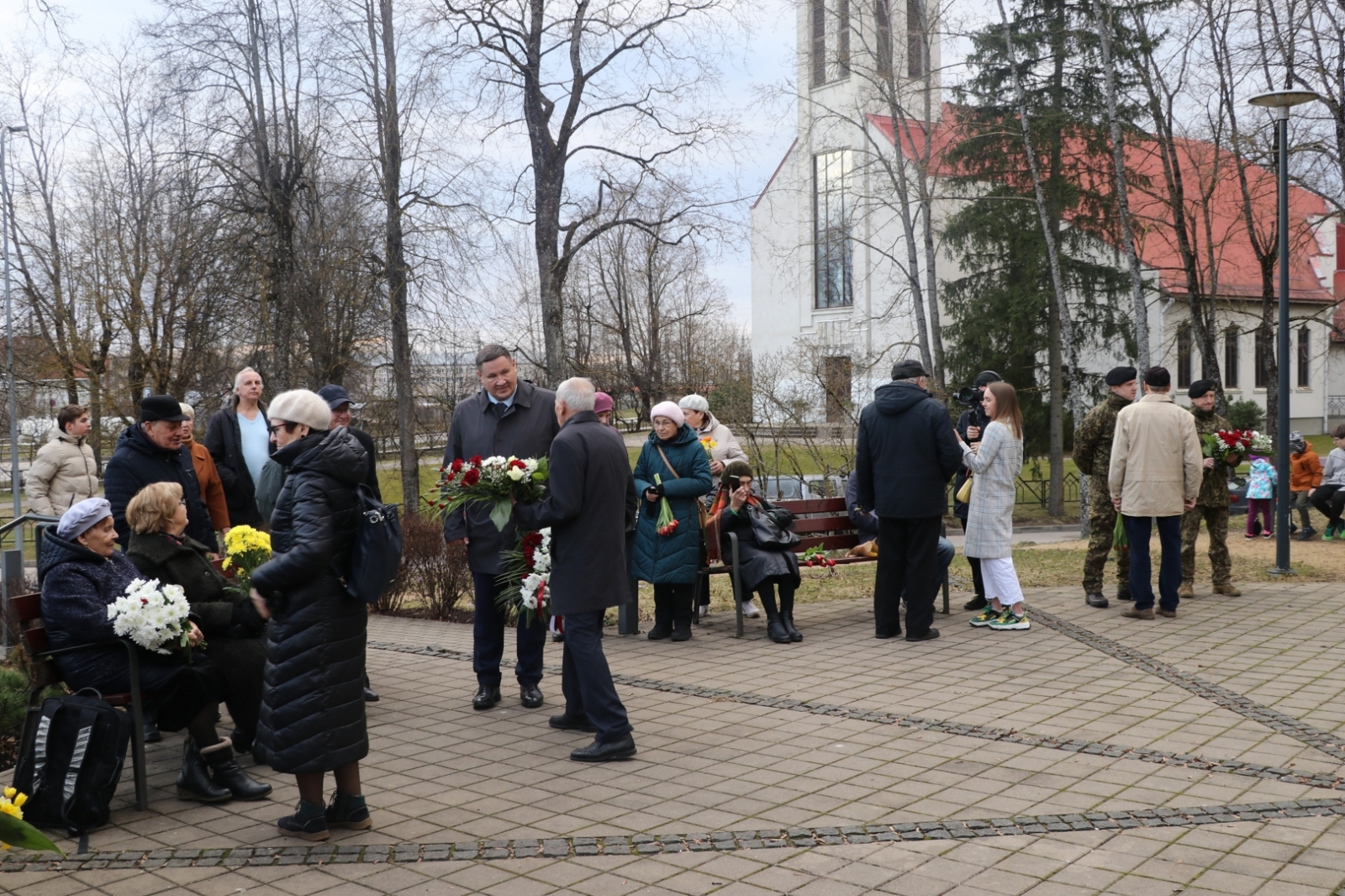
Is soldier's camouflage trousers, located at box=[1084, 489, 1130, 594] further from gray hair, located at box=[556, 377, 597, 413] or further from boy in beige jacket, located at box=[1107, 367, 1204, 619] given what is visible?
gray hair, located at box=[556, 377, 597, 413]

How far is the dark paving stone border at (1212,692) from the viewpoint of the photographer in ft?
19.5

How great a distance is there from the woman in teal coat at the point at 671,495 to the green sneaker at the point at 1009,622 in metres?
2.40

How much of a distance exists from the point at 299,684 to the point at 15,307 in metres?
30.4

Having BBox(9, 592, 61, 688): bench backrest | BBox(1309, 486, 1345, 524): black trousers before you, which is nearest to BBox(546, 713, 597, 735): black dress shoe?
BBox(9, 592, 61, 688): bench backrest

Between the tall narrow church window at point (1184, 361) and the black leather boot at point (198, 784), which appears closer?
the black leather boot at point (198, 784)

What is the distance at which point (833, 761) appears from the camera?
578cm

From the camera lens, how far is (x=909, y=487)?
8742 mm

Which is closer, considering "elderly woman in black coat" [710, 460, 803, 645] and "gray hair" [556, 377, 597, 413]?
"gray hair" [556, 377, 597, 413]

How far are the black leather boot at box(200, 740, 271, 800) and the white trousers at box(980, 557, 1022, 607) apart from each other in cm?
574

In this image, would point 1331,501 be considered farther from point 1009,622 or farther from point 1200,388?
point 1009,622

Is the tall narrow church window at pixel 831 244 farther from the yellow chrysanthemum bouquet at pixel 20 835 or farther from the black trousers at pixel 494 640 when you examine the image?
the yellow chrysanthemum bouquet at pixel 20 835

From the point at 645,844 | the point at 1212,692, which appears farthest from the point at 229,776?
the point at 1212,692

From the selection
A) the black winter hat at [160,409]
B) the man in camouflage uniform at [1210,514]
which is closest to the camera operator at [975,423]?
the man in camouflage uniform at [1210,514]

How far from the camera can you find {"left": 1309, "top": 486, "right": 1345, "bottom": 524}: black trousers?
701 inches
